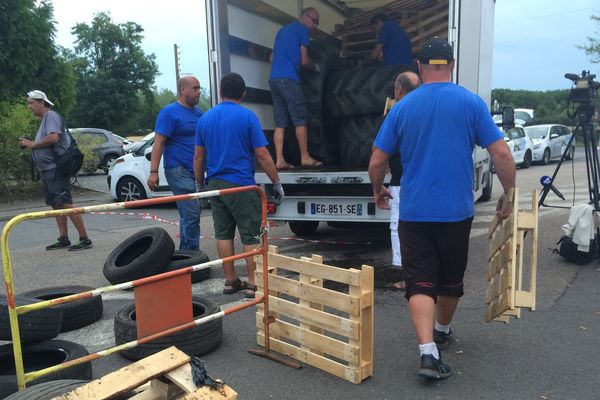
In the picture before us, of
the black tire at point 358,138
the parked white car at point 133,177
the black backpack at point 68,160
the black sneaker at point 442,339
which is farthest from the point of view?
the parked white car at point 133,177

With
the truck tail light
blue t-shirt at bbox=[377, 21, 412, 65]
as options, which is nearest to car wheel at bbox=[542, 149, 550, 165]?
blue t-shirt at bbox=[377, 21, 412, 65]

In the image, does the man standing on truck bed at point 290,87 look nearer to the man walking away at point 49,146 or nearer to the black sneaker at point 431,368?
the man walking away at point 49,146

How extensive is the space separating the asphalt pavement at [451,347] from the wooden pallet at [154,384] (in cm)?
82

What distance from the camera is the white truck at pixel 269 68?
5.59m

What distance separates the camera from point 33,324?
3.11 metres

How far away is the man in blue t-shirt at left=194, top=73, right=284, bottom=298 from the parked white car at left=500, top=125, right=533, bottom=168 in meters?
15.6

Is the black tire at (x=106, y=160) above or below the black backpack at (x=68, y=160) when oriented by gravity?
below

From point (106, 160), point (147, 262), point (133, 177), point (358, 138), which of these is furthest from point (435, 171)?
point (106, 160)

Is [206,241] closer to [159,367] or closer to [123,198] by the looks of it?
[123,198]

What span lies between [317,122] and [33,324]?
13.8 ft

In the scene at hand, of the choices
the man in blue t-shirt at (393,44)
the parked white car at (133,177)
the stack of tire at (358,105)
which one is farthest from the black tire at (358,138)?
the parked white car at (133,177)

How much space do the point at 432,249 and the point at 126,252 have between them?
3.23 m

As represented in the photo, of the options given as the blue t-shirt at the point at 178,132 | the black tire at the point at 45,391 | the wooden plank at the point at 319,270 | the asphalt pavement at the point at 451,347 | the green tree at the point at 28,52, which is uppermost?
the green tree at the point at 28,52

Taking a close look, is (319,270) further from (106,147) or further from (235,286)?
(106,147)
